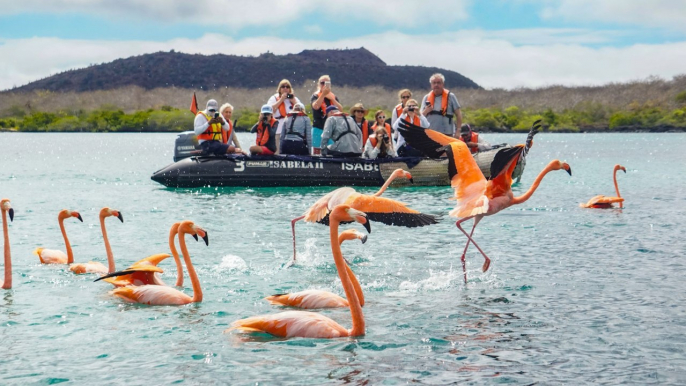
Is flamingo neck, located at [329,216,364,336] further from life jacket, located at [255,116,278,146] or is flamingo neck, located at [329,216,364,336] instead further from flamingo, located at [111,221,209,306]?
life jacket, located at [255,116,278,146]

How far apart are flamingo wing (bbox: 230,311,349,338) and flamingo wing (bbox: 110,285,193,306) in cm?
109

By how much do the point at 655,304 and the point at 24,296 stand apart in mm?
5626

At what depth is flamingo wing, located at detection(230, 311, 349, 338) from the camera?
584cm

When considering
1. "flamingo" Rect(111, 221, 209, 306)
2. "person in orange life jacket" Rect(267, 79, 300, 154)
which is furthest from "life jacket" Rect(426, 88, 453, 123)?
"flamingo" Rect(111, 221, 209, 306)

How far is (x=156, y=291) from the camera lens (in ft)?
22.6

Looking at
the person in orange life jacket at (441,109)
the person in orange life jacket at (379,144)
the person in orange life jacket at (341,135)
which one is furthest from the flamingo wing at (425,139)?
the person in orange life jacket at (379,144)

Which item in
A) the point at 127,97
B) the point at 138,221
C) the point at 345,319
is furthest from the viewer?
the point at 127,97

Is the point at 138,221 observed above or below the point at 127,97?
below

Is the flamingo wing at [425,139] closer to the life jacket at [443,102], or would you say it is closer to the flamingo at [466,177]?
the flamingo at [466,177]

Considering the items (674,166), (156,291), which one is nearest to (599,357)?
(156,291)

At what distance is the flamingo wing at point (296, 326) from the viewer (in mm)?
5840

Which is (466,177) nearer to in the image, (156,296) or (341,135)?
(156,296)

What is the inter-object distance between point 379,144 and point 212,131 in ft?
11.4

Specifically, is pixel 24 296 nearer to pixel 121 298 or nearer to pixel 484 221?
pixel 121 298
